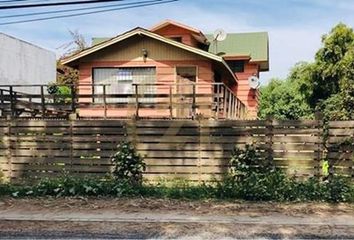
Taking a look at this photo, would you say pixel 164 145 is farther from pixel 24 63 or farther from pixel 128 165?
pixel 24 63

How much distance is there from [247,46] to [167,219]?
72.1 ft

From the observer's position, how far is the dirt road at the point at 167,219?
6.91m

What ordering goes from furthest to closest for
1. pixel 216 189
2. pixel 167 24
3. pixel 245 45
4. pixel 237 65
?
pixel 245 45
pixel 237 65
pixel 167 24
pixel 216 189

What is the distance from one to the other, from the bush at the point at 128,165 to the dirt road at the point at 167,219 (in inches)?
37.2

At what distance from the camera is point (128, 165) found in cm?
1030

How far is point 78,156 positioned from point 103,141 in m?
0.65

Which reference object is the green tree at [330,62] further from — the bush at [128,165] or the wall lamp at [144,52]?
the bush at [128,165]

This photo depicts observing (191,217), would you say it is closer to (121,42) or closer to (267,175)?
(267,175)

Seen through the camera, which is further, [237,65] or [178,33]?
[237,65]

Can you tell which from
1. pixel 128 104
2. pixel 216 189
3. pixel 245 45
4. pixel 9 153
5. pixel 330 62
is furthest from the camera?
pixel 245 45

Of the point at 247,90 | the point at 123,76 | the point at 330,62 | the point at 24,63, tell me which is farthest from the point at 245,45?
the point at 24,63

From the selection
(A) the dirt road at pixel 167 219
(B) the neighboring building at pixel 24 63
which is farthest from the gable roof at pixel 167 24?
(A) the dirt road at pixel 167 219

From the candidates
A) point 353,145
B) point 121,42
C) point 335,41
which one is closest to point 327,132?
point 353,145

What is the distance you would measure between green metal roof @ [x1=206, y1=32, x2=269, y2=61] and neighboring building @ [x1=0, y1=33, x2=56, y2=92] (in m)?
11.4
